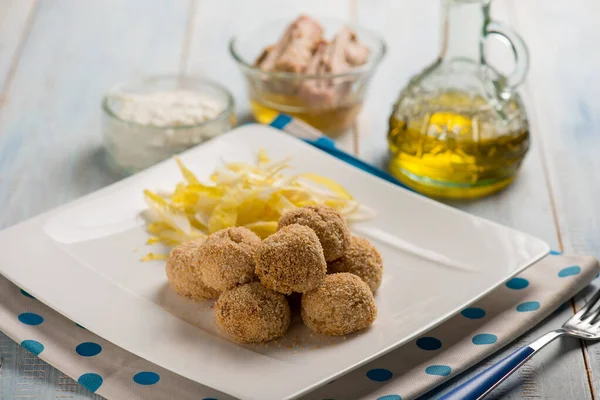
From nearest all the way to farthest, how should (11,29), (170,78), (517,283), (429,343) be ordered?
(429,343) < (517,283) < (170,78) < (11,29)

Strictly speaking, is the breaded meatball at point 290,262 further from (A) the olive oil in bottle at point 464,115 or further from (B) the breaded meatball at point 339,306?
(A) the olive oil in bottle at point 464,115

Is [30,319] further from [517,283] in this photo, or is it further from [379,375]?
[517,283]

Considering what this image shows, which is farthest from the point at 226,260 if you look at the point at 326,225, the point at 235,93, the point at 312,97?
the point at 235,93

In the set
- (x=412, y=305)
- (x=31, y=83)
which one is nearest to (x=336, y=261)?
(x=412, y=305)

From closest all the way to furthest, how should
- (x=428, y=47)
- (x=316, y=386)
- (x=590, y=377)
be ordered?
(x=316, y=386)
(x=590, y=377)
(x=428, y=47)

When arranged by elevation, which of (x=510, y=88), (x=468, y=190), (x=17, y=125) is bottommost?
(x=468, y=190)

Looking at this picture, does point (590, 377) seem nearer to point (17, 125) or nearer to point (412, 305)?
point (412, 305)

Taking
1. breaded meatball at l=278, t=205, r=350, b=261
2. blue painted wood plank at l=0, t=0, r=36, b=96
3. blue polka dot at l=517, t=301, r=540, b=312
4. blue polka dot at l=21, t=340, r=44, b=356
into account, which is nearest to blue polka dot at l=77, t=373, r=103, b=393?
blue polka dot at l=21, t=340, r=44, b=356

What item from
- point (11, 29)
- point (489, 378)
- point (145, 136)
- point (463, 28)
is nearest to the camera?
point (489, 378)
